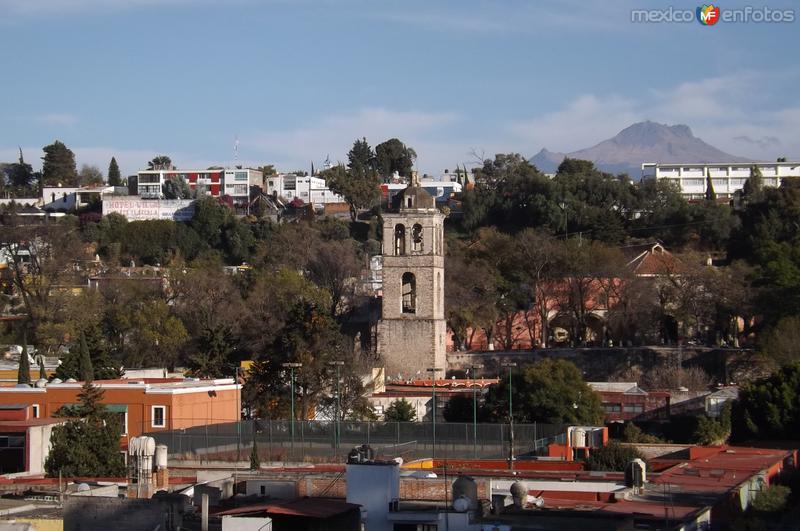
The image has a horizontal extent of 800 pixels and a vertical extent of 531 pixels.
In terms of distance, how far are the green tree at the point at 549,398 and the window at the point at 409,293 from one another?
13.4m

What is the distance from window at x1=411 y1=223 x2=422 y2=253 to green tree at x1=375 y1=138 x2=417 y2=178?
58.7 m

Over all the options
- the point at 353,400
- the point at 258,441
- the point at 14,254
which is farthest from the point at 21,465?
the point at 14,254

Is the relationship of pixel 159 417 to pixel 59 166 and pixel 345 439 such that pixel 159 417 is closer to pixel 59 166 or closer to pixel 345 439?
pixel 345 439

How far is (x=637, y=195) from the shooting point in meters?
95.6

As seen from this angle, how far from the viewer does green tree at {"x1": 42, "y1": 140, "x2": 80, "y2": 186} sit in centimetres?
12438

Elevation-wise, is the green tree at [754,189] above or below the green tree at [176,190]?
below

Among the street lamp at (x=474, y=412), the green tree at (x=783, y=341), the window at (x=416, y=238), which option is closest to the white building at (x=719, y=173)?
the street lamp at (x=474, y=412)

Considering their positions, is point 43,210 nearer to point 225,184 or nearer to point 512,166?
point 225,184

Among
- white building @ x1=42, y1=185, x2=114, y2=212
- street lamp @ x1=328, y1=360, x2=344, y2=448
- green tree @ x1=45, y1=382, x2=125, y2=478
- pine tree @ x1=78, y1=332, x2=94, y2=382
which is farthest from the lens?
white building @ x1=42, y1=185, x2=114, y2=212

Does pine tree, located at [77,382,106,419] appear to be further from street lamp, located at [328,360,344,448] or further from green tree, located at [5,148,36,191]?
green tree, located at [5,148,36,191]

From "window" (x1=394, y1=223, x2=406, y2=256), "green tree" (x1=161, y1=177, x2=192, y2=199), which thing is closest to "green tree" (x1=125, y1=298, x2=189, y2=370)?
"window" (x1=394, y1=223, x2=406, y2=256)

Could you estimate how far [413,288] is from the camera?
63.5m

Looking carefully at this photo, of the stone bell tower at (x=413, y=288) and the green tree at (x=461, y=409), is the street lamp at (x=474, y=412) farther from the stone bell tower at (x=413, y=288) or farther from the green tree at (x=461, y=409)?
the stone bell tower at (x=413, y=288)

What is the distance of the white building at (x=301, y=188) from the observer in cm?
11588
